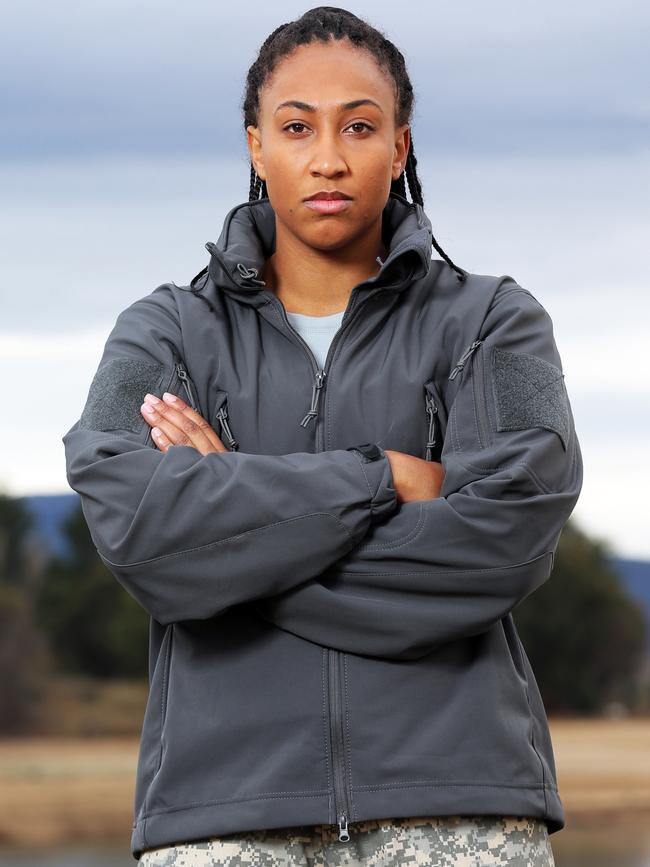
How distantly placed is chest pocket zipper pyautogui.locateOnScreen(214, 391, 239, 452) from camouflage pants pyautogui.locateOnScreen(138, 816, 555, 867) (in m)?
0.76

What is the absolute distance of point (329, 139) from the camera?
2.67 metres

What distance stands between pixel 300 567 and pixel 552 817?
0.69 meters

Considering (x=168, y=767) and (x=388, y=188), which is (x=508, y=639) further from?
(x=388, y=188)

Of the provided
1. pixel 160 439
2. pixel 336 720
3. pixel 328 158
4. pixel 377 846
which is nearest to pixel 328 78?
pixel 328 158

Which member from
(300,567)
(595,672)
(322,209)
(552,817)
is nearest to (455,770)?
(552,817)

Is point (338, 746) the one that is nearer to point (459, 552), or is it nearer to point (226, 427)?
point (459, 552)

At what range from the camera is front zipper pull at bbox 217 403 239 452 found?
8.85 ft

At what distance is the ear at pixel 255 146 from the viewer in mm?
2939

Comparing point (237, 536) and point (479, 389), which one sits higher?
point (479, 389)

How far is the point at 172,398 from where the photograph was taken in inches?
106

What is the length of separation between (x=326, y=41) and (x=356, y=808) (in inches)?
61.3

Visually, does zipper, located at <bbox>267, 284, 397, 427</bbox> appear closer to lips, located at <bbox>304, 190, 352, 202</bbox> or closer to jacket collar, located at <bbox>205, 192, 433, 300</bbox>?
jacket collar, located at <bbox>205, 192, 433, 300</bbox>

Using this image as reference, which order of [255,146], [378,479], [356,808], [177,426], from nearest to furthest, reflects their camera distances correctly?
[356,808], [378,479], [177,426], [255,146]

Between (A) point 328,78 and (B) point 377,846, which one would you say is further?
(A) point 328,78
